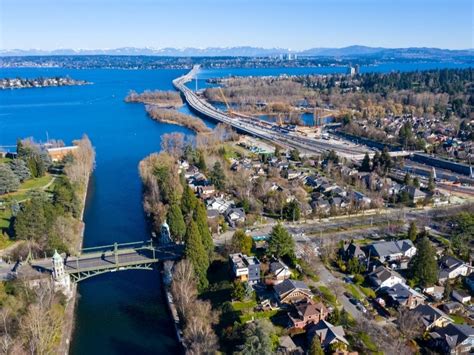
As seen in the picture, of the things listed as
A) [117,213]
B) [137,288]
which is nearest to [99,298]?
[137,288]

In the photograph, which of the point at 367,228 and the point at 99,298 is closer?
the point at 99,298

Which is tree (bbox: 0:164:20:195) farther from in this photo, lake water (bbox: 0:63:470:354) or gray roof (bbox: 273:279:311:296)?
gray roof (bbox: 273:279:311:296)

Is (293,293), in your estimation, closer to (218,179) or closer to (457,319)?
(457,319)

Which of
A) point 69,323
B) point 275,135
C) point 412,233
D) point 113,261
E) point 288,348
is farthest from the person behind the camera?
point 275,135

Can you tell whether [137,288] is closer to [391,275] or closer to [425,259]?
[391,275]

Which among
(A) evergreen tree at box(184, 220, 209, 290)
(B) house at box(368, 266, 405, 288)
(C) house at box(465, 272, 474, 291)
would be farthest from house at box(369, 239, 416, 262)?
(A) evergreen tree at box(184, 220, 209, 290)

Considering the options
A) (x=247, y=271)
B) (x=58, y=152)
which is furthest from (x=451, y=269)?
(x=58, y=152)
